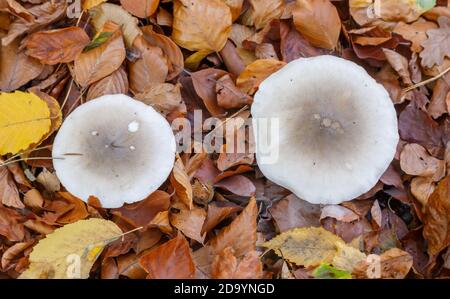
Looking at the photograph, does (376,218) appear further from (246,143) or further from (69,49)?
(69,49)

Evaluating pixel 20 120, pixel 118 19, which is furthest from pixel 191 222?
pixel 118 19

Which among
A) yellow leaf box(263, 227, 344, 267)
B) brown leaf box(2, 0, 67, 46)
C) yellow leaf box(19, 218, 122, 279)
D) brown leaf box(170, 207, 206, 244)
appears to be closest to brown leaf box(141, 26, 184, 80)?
brown leaf box(2, 0, 67, 46)

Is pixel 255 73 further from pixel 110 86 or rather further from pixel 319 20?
pixel 110 86

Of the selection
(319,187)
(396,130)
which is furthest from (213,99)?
(396,130)

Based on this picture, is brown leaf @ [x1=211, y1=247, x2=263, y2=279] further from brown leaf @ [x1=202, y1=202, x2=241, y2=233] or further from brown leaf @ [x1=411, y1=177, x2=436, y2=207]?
brown leaf @ [x1=411, y1=177, x2=436, y2=207]

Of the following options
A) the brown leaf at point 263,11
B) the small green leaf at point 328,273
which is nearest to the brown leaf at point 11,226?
the small green leaf at point 328,273

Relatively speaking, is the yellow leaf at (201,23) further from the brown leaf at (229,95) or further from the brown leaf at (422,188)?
the brown leaf at (422,188)
